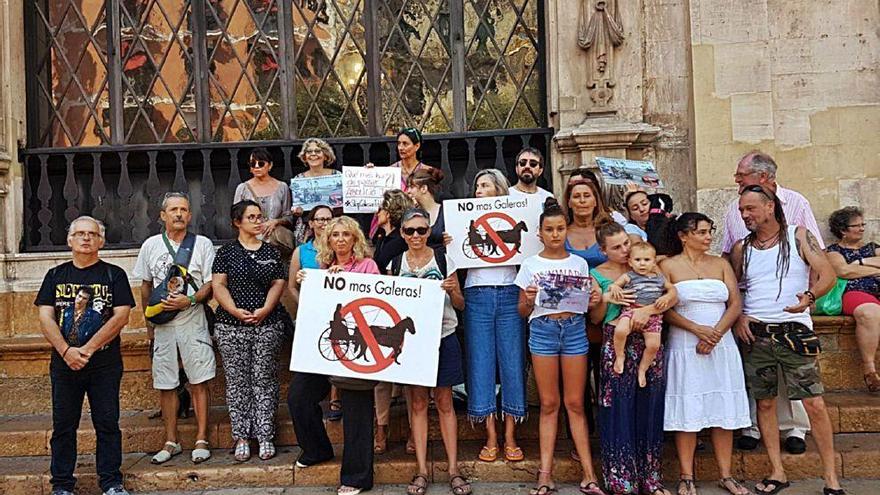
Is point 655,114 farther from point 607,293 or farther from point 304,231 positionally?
point 304,231

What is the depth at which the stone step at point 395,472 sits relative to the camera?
5.35 metres

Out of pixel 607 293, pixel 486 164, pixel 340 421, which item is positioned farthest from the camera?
pixel 486 164

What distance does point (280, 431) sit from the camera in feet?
19.7

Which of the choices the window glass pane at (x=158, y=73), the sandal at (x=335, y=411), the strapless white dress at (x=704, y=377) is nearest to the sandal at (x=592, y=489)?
the strapless white dress at (x=704, y=377)

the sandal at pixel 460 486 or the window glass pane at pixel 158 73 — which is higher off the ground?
the window glass pane at pixel 158 73

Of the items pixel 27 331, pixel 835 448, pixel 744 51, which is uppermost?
pixel 744 51

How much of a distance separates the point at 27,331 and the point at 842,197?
330 inches

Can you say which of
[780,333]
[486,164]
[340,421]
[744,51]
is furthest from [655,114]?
[340,421]

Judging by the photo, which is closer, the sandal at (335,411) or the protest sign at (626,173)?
the sandal at (335,411)

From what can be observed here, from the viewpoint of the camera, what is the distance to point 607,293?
16.2 feet

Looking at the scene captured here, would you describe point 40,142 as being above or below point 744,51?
below

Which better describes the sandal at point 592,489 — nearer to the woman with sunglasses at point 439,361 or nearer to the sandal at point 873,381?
the woman with sunglasses at point 439,361

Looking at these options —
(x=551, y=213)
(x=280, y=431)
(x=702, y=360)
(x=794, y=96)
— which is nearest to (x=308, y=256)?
(x=280, y=431)

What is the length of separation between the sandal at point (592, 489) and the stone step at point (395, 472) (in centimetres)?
30
